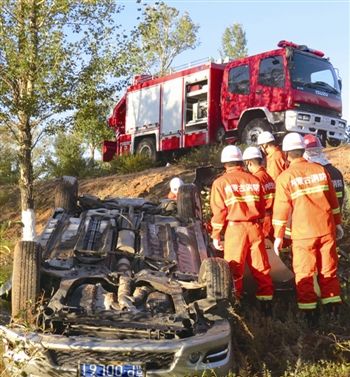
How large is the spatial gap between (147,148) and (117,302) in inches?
443

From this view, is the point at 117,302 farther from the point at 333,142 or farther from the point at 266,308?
the point at 333,142

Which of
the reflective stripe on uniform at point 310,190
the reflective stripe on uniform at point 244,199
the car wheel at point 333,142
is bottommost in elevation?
the reflective stripe on uniform at point 244,199

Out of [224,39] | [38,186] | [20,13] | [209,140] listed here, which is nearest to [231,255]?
[20,13]

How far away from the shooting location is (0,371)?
424 centimetres

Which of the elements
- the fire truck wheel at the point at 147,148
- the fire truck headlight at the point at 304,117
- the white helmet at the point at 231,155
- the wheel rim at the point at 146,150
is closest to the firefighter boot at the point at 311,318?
the white helmet at the point at 231,155

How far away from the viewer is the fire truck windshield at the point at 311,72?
11562mm

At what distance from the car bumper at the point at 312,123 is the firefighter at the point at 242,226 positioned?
18.4 feet

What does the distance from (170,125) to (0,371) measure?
10.8 metres

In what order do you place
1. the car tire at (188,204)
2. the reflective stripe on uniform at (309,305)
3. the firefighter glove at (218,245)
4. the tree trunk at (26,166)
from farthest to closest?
1. the tree trunk at (26,166)
2. the car tire at (188,204)
3. the firefighter glove at (218,245)
4. the reflective stripe on uniform at (309,305)

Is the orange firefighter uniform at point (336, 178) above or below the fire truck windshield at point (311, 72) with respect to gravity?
below

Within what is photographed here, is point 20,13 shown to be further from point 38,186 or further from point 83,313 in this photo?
point 83,313

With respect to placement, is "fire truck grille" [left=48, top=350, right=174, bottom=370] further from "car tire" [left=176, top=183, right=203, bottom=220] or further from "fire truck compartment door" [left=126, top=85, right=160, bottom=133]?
"fire truck compartment door" [left=126, top=85, right=160, bottom=133]

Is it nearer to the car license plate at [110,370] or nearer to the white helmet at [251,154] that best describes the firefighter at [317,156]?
the white helmet at [251,154]

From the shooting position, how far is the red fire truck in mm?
11516
